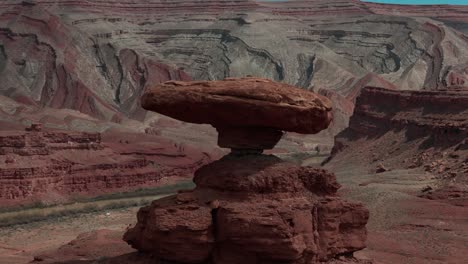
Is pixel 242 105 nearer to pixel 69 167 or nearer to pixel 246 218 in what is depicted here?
pixel 246 218

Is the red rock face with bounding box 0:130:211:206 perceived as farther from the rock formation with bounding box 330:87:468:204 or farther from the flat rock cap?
the flat rock cap

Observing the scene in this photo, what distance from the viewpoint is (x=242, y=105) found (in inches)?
818

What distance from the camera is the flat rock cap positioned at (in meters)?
20.8

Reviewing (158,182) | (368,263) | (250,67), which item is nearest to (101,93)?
(250,67)

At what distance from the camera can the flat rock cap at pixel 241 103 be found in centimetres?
2083

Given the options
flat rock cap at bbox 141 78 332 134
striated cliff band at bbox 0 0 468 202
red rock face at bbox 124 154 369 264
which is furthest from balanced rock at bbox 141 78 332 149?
striated cliff band at bbox 0 0 468 202

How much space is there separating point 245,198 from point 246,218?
0.77 meters

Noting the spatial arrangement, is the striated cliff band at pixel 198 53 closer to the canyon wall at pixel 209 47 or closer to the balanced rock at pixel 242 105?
the canyon wall at pixel 209 47

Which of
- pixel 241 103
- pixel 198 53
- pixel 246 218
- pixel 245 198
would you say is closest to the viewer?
pixel 246 218

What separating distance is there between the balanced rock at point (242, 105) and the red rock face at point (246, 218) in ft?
3.41

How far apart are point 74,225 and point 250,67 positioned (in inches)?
4218

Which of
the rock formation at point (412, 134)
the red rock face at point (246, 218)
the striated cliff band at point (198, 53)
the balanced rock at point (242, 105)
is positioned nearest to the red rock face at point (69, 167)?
the rock formation at point (412, 134)

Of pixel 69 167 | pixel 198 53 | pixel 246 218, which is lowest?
pixel 69 167

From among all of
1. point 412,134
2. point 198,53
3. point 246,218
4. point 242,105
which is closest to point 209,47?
point 198,53
